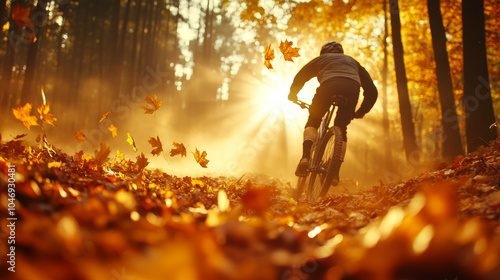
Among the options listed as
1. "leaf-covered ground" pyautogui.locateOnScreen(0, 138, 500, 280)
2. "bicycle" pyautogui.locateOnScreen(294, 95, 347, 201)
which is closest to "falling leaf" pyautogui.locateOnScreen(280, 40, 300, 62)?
"bicycle" pyautogui.locateOnScreen(294, 95, 347, 201)

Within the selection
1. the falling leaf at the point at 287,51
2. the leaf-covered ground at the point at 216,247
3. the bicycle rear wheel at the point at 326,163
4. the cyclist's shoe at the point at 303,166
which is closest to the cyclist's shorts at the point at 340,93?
the bicycle rear wheel at the point at 326,163

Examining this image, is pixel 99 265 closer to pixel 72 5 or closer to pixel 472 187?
pixel 472 187

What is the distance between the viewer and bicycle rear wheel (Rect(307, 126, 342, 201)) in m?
3.54

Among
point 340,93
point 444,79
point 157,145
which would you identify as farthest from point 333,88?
point 444,79

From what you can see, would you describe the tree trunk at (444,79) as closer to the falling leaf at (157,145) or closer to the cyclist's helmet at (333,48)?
the cyclist's helmet at (333,48)

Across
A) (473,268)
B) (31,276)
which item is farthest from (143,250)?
(473,268)

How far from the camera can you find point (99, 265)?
0.83m

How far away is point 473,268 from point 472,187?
5.29 feet

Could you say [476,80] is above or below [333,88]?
above

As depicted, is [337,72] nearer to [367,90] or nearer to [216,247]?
[367,90]

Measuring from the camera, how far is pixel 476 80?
5191 millimetres

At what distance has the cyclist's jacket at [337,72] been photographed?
3.92 metres

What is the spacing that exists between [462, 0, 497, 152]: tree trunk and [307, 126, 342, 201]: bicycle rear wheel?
2.70m

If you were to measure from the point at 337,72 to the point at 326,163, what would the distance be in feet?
3.68
